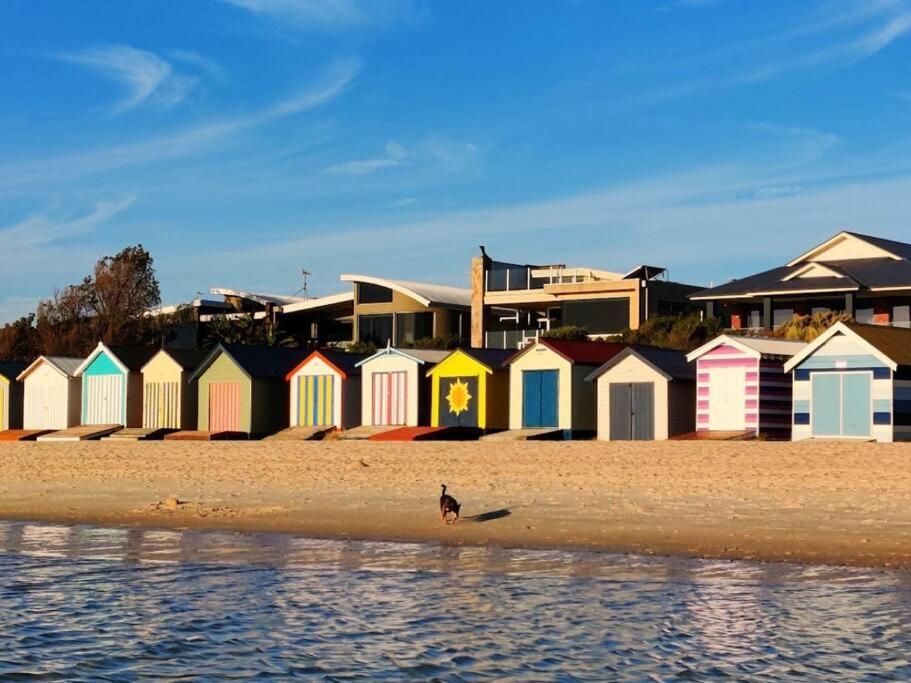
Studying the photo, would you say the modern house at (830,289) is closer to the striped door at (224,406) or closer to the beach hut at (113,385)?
the striped door at (224,406)

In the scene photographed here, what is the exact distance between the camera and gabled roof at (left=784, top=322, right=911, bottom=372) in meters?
31.2

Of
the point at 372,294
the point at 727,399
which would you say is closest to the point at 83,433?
the point at 372,294

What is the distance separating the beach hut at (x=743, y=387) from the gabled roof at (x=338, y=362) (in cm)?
1325

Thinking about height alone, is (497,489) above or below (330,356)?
below

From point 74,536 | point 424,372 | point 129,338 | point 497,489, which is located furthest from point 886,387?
point 129,338

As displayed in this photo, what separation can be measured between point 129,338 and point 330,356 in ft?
95.4

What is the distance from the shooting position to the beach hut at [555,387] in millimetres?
38438

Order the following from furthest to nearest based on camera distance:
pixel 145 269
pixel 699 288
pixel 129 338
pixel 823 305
Result: 1. pixel 145 269
2. pixel 129 338
3. pixel 699 288
4. pixel 823 305

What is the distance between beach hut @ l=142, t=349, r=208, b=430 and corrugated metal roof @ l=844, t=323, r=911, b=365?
2514cm

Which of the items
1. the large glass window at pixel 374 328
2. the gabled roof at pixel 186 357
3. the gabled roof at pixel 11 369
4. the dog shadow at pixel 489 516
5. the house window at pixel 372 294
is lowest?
the dog shadow at pixel 489 516

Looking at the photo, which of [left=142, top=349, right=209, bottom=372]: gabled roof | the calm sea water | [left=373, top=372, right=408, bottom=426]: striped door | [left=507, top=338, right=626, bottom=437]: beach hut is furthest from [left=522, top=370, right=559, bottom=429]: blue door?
the calm sea water

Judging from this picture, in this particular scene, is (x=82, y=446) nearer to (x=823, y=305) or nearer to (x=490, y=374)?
(x=490, y=374)

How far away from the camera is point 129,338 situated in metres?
70.9

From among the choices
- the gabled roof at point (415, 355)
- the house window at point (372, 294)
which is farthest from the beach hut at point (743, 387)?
the house window at point (372, 294)
